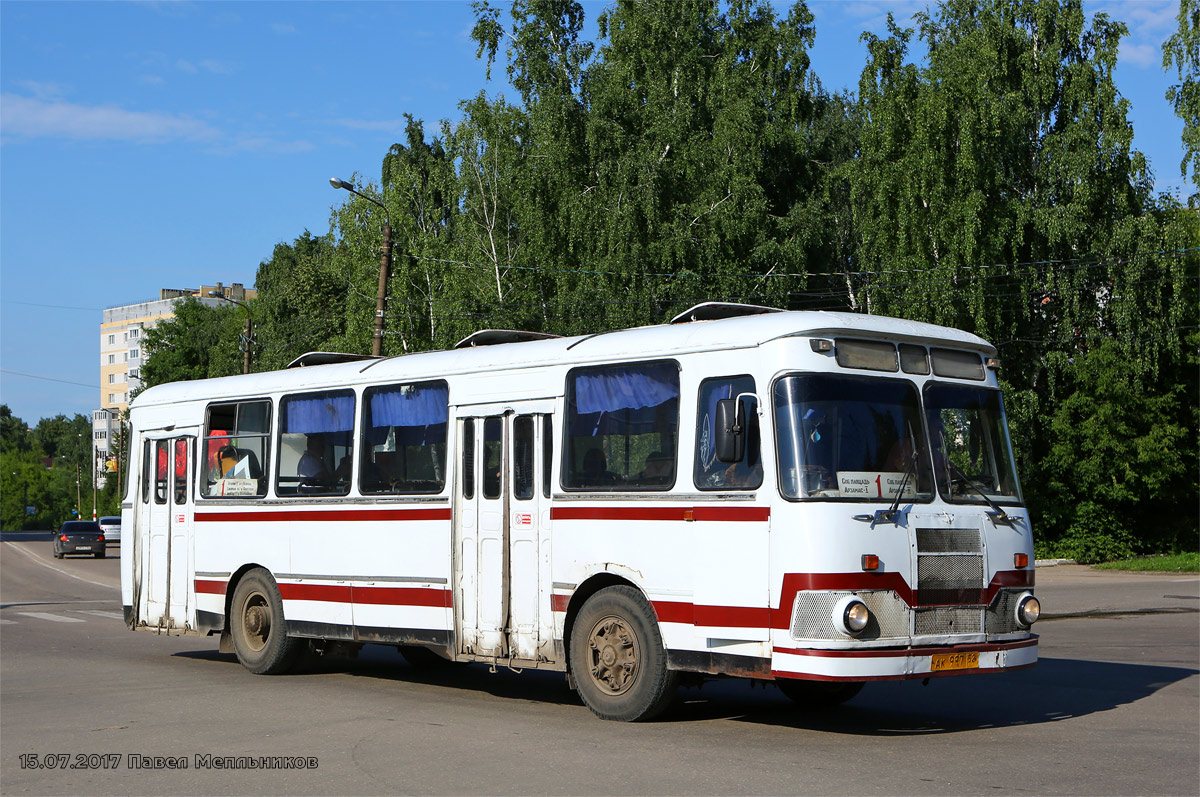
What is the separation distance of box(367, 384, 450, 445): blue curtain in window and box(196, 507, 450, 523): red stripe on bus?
0.66 meters

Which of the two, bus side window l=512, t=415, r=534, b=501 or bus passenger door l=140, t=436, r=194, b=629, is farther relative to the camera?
bus passenger door l=140, t=436, r=194, b=629

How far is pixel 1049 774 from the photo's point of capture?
794 cm

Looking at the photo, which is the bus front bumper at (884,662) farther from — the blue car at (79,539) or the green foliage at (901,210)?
the blue car at (79,539)

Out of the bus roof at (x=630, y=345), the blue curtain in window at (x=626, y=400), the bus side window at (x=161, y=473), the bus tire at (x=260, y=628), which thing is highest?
A: the bus roof at (x=630, y=345)

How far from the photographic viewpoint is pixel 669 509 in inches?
389

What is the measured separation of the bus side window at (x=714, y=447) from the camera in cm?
935

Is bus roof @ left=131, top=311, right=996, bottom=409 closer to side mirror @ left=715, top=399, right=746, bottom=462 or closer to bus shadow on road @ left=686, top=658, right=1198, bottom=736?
side mirror @ left=715, top=399, right=746, bottom=462

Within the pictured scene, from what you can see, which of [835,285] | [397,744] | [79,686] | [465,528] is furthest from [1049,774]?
[835,285]

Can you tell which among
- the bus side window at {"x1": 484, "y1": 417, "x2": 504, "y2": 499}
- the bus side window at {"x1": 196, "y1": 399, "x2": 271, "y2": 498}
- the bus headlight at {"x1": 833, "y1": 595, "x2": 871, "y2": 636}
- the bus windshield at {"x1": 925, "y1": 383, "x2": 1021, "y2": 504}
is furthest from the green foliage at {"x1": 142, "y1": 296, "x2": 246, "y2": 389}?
the bus headlight at {"x1": 833, "y1": 595, "x2": 871, "y2": 636}

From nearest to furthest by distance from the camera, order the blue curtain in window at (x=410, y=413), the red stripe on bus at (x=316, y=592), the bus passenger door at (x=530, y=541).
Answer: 1. the bus passenger door at (x=530, y=541)
2. the blue curtain in window at (x=410, y=413)
3. the red stripe on bus at (x=316, y=592)

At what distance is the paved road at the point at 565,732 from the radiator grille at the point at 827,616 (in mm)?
767

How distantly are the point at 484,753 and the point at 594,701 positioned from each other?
1.71 m

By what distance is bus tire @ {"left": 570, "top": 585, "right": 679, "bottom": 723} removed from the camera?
985 centimetres

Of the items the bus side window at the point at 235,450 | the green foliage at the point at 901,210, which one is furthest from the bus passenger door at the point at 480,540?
the green foliage at the point at 901,210
